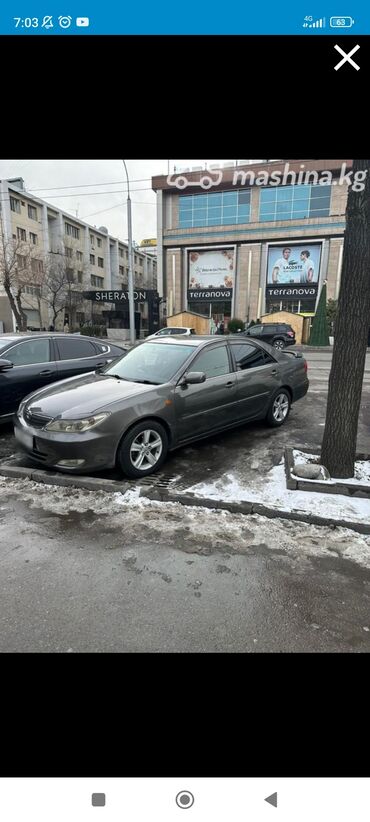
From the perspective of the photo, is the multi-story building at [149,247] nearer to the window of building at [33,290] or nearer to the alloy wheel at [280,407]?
the window of building at [33,290]

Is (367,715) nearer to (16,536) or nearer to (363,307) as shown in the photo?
(16,536)

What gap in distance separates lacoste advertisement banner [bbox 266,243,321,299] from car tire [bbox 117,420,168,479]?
33.7 metres

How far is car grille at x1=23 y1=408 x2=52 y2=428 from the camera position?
4054 millimetres

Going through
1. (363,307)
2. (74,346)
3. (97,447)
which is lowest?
(97,447)

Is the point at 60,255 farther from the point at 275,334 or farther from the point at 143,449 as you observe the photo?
the point at 143,449

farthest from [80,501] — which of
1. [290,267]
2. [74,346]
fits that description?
[290,267]

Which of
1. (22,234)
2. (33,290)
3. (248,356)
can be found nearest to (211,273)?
(33,290)

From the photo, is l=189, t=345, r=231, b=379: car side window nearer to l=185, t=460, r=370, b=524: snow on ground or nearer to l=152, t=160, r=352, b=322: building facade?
l=185, t=460, r=370, b=524: snow on ground

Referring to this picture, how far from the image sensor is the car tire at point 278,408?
18.9 feet

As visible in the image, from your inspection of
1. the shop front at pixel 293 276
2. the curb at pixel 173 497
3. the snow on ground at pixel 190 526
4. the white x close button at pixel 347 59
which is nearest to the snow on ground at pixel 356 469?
the snow on ground at pixel 190 526

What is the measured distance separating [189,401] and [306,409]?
342 cm

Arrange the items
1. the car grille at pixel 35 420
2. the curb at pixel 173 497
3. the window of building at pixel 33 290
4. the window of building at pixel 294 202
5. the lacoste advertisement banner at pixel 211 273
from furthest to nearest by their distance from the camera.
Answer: the window of building at pixel 33 290 → the lacoste advertisement banner at pixel 211 273 → the window of building at pixel 294 202 → the car grille at pixel 35 420 → the curb at pixel 173 497

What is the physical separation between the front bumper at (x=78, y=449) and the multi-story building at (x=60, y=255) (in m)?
30.2

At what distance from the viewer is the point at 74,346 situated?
259 inches
